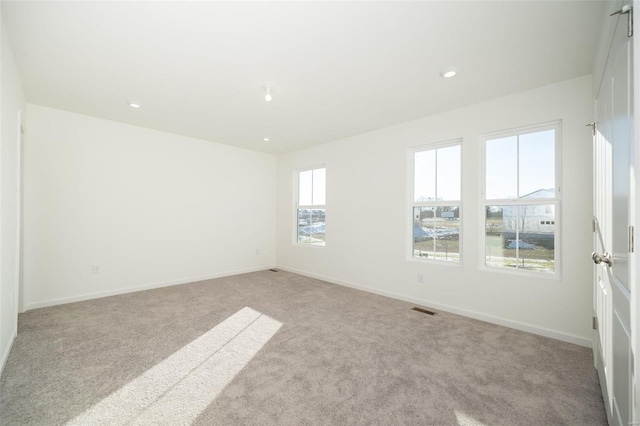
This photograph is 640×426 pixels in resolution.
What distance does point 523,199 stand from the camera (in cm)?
304

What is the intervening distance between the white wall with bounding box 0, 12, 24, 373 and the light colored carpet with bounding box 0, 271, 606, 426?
13.4 inches

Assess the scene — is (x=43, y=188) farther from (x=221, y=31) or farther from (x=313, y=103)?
(x=313, y=103)

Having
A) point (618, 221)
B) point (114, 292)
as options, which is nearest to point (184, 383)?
point (618, 221)

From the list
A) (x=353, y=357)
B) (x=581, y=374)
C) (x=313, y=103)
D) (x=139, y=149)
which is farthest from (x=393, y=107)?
(x=139, y=149)

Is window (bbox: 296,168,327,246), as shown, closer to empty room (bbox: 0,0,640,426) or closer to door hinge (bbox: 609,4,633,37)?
empty room (bbox: 0,0,640,426)

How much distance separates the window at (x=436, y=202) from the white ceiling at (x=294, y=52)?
0.63 meters

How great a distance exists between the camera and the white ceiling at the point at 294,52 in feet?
6.16

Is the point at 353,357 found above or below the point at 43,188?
below

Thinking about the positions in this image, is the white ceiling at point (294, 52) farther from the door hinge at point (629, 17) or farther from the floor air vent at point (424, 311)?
the floor air vent at point (424, 311)

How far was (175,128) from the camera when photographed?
4434 mm

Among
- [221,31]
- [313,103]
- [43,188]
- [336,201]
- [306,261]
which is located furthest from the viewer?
[306,261]

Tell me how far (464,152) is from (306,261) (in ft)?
11.4

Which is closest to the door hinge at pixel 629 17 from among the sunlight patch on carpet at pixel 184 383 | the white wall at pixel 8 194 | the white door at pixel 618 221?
the white door at pixel 618 221

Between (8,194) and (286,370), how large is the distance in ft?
8.90
